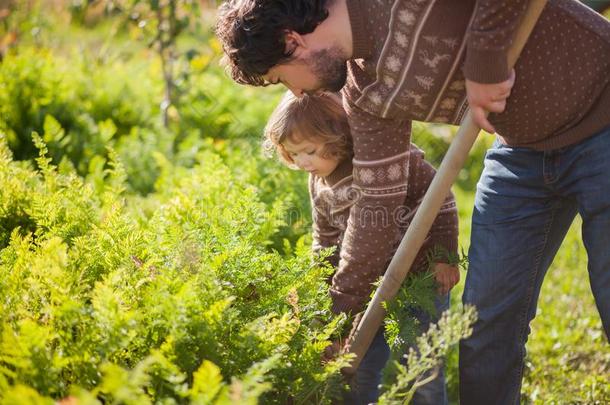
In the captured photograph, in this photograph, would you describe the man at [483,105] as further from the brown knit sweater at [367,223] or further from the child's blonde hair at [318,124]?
the child's blonde hair at [318,124]

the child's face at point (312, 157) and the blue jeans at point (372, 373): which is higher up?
the child's face at point (312, 157)

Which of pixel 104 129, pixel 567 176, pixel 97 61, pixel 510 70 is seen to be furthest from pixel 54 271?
pixel 97 61

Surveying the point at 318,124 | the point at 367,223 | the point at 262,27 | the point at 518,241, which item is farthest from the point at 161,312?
the point at 518,241

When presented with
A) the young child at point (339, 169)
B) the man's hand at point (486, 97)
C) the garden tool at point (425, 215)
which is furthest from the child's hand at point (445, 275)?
the man's hand at point (486, 97)

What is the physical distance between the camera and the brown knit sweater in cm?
245

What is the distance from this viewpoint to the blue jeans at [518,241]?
2193 millimetres

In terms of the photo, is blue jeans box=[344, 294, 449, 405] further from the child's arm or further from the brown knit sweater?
the child's arm

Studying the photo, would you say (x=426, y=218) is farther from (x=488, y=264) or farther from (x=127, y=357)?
(x=127, y=357)

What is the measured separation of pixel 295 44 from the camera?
2232 mm

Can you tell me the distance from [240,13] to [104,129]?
8.95 feet

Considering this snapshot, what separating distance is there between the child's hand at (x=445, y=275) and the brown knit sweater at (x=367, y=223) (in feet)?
0.12

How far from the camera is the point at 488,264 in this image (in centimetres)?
241

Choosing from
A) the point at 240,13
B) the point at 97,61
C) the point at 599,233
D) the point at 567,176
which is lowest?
the point at 97,61

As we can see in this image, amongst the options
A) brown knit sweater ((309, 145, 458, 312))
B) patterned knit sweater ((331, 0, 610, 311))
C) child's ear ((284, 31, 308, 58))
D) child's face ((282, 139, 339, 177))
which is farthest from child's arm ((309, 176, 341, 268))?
child's ear ((284, 31, 308, 58))
